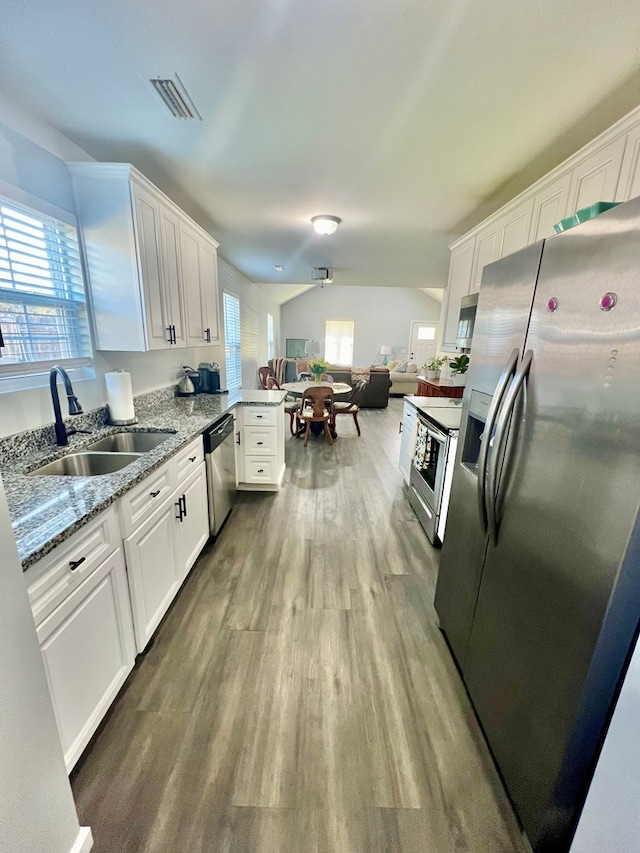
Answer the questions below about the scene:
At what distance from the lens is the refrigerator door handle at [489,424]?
44.7 inches

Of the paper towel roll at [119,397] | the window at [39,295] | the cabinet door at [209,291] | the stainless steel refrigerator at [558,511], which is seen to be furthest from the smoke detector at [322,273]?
the stainless steel refrigerator at [558,511]

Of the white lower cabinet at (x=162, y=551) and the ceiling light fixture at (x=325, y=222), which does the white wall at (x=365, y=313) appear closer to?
the ceiling light fixture at (x=325, y=222)

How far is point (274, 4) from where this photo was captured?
3.52ft

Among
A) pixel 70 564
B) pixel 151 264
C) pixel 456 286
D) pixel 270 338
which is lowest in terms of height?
pixel 70 564

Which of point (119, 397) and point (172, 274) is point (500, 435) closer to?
point (119, 397)

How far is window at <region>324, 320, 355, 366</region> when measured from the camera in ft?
36.2

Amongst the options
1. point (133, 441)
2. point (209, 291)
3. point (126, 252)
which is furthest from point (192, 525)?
point (209, 291)

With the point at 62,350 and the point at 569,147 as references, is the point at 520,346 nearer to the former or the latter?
the point at 569,147

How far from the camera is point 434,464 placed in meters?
2.60

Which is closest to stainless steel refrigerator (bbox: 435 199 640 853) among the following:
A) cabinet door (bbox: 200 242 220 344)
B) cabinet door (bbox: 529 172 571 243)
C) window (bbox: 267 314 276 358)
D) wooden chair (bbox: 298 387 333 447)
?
cabinet door (bbox: 529 172 571 243)

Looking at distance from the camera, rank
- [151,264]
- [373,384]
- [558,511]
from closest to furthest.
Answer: [558,511] → [151,264] → [373,384]

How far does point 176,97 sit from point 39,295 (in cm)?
116

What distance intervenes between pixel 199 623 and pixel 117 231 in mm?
2293

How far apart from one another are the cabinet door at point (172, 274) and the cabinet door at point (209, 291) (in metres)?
0.55
